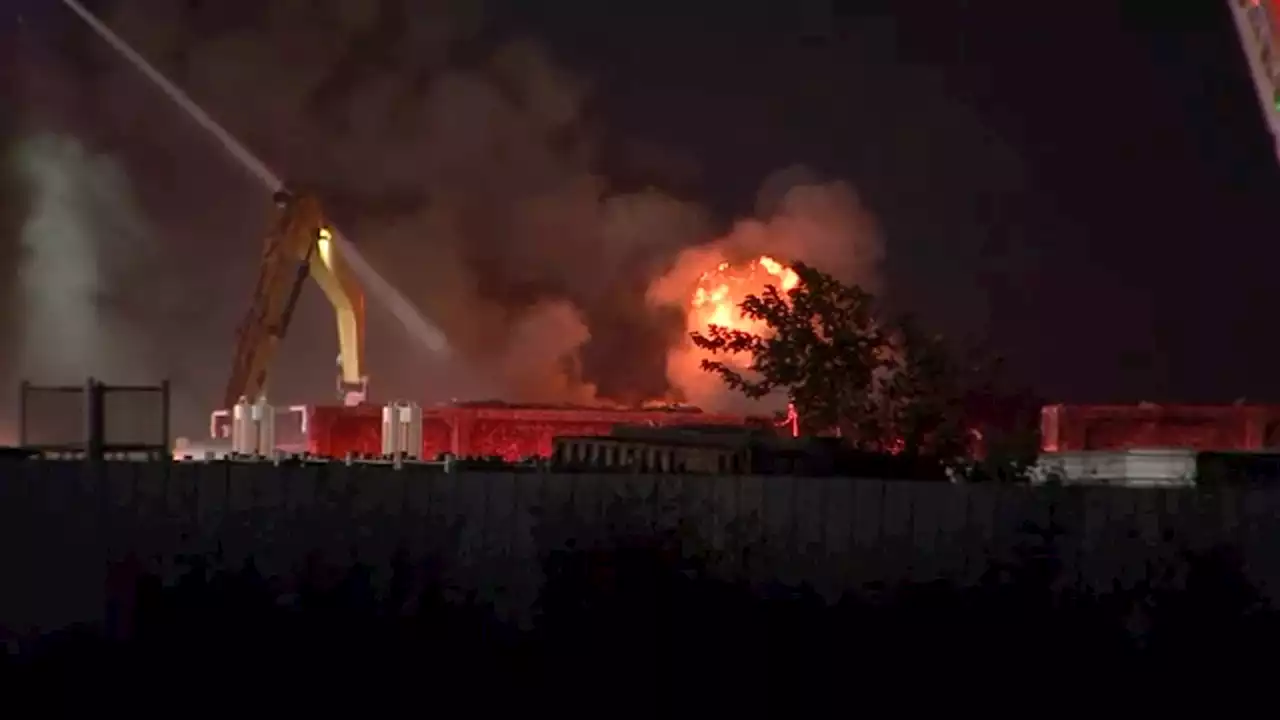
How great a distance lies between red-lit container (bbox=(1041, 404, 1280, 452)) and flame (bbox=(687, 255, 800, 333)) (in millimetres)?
7561

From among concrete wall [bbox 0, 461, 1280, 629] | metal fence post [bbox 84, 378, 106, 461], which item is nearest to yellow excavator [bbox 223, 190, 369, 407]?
metal fence post [bbox 84, 378, 106, 461]

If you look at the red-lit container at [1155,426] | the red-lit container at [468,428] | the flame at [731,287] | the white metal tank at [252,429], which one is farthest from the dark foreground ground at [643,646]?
the flame at [731,287]

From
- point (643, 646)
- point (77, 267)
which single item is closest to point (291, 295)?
point (77, 267)

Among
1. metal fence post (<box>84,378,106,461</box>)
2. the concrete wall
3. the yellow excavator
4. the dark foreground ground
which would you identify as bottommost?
the dark foreground ground

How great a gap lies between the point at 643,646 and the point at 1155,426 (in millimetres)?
11115

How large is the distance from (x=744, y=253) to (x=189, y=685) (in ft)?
58.9

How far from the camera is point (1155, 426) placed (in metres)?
16.4

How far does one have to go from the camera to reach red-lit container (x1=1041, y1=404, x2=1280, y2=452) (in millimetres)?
16078

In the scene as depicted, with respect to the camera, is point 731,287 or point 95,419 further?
→ point 731,287

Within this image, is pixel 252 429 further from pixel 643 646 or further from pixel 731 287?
pixel 731 287

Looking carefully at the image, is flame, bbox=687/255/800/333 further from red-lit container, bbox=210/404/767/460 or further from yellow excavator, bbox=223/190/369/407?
yellow excavator, bbox=223/190/369/407

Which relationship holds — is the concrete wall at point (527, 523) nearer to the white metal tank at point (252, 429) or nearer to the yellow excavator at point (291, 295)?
the white metal tank at point (252, 429)

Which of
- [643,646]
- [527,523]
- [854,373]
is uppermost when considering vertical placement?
[854,373]

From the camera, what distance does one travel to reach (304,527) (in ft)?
25.6
